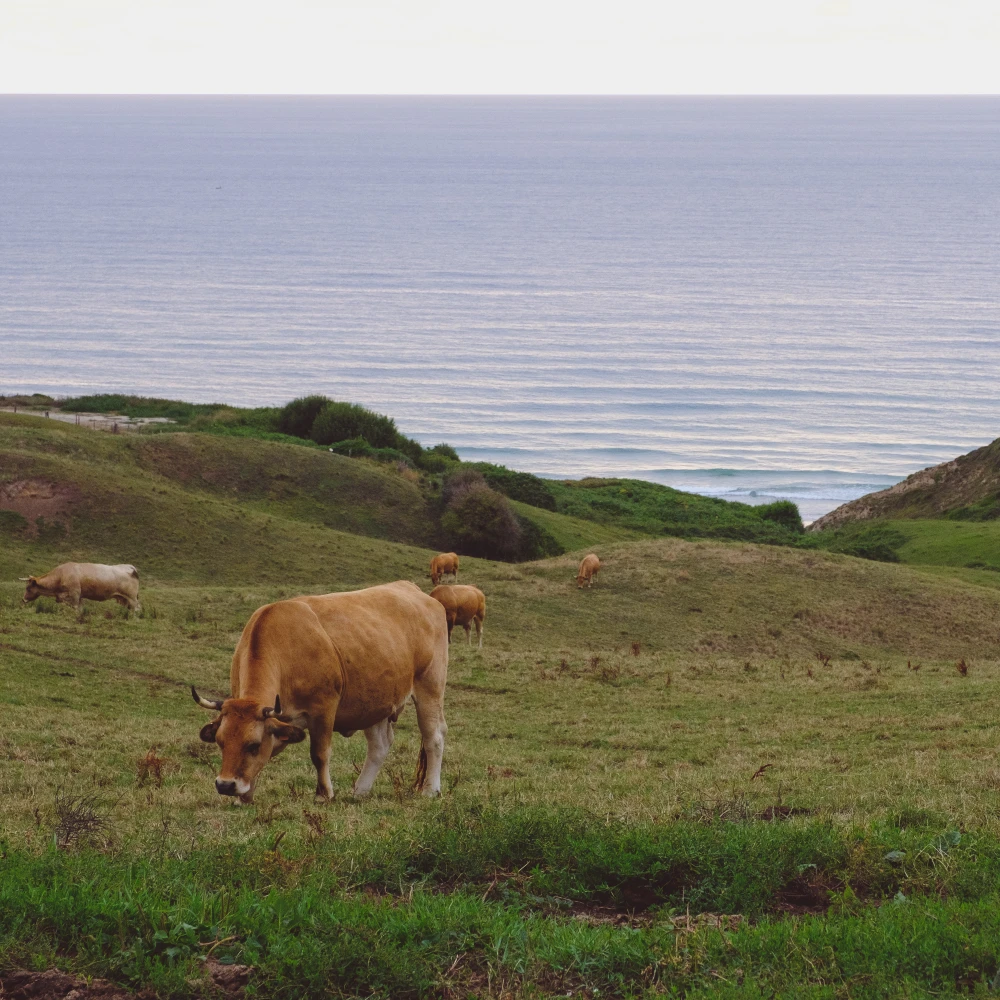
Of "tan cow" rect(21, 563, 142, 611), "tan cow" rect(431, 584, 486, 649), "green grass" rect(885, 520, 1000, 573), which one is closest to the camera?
"tan cow" rect(431, 584, 486, 649)

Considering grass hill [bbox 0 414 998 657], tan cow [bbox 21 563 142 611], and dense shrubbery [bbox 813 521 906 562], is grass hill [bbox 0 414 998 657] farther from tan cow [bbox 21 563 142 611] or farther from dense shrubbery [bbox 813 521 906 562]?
dense shrubbery [bbox 813 521 906 562]

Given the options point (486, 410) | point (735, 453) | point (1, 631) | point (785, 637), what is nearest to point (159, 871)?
point (1, 631)

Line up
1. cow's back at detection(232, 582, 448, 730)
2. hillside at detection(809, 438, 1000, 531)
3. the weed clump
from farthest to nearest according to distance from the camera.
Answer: hillside at detection(809, 438, 1000, 531) → cow's back at detection(232, 582, 448, 730) → the weed clump

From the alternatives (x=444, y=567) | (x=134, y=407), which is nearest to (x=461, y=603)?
(x=444, y=567)

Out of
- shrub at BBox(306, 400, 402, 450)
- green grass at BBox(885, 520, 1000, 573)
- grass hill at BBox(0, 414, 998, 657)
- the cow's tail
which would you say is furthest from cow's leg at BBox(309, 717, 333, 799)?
shrub at BBox(306, 400, 402, 450)

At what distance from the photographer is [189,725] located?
58.3 ft

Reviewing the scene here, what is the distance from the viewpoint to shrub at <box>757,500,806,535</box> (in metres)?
63.9

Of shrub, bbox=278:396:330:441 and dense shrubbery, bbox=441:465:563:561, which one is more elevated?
shrub, bbox=278:396:330:441

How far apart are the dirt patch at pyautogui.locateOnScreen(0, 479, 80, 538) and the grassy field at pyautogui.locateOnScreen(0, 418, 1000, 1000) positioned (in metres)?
3.75

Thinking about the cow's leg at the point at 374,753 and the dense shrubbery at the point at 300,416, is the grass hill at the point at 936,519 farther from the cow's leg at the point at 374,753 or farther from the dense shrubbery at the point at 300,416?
the cow's leg at the point at 374,753

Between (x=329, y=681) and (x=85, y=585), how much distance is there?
19088 mm

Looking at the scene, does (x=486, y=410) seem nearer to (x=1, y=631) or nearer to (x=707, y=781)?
(x=1, y=631)

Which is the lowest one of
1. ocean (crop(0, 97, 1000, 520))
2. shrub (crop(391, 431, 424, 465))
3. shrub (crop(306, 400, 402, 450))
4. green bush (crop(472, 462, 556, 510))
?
green bush (crop(472, 462, 556, 510))

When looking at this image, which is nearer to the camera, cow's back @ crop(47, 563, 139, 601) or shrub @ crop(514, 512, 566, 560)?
cow's back @ crop(47, 563, 139, 601)
